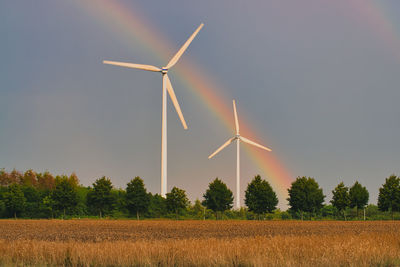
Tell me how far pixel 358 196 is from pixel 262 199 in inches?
892

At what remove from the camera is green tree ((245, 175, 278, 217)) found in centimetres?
10538

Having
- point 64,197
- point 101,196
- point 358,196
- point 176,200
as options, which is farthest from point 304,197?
point 64,197

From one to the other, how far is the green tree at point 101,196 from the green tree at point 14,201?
15.4 m

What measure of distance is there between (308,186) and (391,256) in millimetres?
90285

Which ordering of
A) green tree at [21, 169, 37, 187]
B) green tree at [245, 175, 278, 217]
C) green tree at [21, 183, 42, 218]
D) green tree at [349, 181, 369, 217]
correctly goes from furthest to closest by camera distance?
green tree at [21, 169, 37, 187]
green tree at [21, 183, 42, 218]
green tree at [349, 181, 369, 217]
green tree at [245, 175, 278, 217]

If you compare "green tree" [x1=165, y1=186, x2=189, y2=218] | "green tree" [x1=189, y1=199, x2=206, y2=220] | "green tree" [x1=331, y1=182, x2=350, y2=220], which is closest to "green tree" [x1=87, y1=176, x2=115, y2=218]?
"green tree" [x1=165, y1=186, x2=189, y2=218]

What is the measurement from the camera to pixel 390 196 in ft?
349

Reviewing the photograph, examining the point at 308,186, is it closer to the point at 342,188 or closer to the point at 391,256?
the point at 342,188

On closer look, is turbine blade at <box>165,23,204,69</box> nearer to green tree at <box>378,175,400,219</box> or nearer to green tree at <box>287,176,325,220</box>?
green tree at <box>287,176,325,220</box>

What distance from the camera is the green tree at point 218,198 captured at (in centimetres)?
10631

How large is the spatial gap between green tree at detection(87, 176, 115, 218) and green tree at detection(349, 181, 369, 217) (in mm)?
53625

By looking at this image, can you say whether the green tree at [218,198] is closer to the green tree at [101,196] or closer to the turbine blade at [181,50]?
the green tree at [101,196]

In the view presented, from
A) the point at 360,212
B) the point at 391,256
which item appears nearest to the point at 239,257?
the point at 391,256

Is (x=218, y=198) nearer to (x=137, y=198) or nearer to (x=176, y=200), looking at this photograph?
(x=176, y=200)
